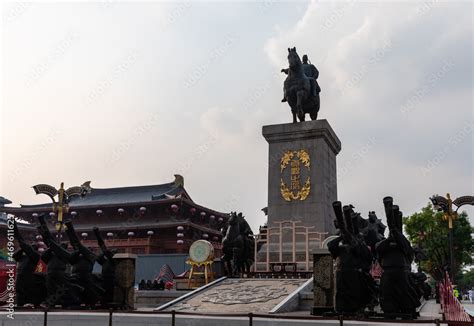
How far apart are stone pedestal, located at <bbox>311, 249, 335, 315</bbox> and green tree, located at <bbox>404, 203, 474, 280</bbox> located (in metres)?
34.3

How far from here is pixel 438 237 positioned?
44.6 meters

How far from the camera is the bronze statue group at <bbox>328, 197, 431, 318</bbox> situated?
9.67 m

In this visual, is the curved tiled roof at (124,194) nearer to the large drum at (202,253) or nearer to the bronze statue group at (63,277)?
the large drum at (202,253)

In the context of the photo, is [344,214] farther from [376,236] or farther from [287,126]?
[287,126]

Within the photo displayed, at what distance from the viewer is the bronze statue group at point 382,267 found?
9.67 meters

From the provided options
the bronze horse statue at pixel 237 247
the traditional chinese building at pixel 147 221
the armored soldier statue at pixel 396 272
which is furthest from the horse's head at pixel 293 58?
the traditional chinese building at pixel 147 221

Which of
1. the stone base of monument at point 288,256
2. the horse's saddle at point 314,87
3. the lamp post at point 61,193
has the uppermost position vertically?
the horse's saddle at point 314,87

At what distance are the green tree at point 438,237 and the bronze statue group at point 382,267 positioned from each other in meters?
35.4

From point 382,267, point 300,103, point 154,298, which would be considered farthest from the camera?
point 300,103

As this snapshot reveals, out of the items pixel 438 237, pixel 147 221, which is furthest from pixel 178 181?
pixel 438 237

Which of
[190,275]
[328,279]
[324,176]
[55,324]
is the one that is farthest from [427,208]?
[55,324]

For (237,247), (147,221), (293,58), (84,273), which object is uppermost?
(293,58)

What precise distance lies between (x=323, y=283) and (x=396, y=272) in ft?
7.00

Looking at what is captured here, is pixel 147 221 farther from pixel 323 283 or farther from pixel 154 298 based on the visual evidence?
pixel 323 283
